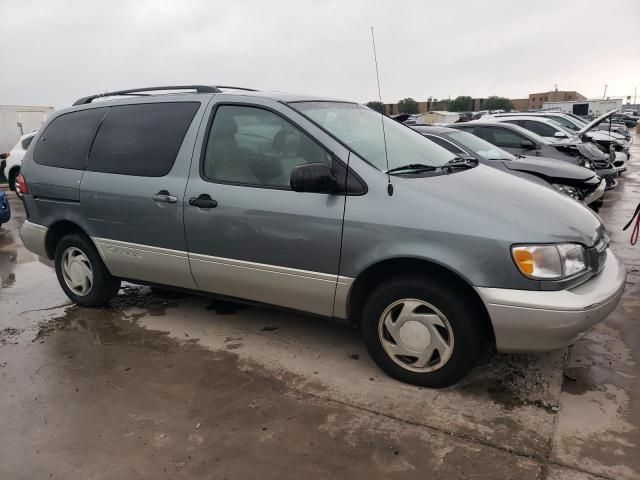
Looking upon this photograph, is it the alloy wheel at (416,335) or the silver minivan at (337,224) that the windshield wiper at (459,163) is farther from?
the alloy wheel at (416,335)

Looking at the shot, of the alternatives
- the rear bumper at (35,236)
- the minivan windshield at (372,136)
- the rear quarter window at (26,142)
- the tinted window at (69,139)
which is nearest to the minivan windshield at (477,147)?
the minivan windshield at (372,136)

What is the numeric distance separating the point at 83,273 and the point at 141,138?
4.68 feet

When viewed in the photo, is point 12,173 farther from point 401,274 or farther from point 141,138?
point 401,274

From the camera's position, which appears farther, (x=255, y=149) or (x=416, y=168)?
(x=255, y=149)

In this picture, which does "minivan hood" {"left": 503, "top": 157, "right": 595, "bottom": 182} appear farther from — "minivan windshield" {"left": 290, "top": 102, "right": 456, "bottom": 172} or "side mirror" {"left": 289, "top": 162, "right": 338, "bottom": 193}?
"side mirror" {"left": 289, "top": 162, "right": 338, "bottom": 193}

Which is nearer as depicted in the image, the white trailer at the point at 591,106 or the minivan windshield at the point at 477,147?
the minivan windshield at the point at 477,147

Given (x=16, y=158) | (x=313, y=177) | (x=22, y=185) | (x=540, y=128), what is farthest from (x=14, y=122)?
(x=313, y=177)

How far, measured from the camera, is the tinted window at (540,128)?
34.7 feet

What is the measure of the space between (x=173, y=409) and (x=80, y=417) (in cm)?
53

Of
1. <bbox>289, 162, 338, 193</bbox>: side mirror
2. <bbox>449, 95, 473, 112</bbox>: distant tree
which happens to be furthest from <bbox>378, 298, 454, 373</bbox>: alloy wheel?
<bbox>449, 95, 473, 112</bbox>: distant tree

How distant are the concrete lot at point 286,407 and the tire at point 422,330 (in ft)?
0.45

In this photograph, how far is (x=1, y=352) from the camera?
3859 mm

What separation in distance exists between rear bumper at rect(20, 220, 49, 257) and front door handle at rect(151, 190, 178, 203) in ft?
4.87

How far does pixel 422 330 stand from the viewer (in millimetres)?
2998
